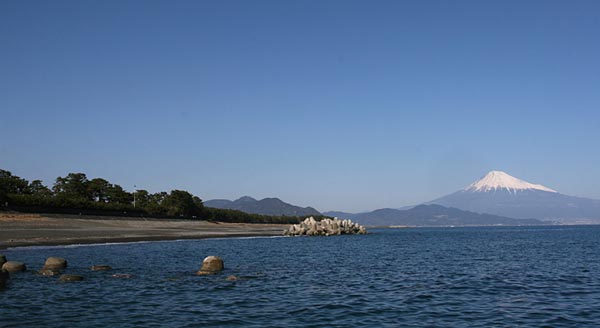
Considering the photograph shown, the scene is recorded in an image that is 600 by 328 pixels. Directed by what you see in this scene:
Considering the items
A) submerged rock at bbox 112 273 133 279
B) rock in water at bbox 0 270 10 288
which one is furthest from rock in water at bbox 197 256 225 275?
rock in water at bbox 0 270 10 288

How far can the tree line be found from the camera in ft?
341

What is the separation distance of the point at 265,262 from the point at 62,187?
138 m

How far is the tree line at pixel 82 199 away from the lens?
10400 cm

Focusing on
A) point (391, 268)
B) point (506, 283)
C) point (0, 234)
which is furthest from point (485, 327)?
point (0, 234)

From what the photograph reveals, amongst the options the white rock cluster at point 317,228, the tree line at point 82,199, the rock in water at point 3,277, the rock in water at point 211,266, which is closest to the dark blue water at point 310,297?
the rock in water at point 3,277

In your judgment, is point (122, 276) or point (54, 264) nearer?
point (122, 276)

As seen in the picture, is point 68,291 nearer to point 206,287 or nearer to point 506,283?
point 206,287

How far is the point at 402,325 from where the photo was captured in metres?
19.8

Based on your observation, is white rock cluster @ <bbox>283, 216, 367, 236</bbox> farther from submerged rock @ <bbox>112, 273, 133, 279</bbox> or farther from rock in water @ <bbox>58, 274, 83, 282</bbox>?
rock in water @ <bbox>58, 274, 83, 282</bbox>

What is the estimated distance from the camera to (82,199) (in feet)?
411

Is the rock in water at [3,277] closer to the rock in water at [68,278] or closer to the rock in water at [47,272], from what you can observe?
the rock in water at [47,272]

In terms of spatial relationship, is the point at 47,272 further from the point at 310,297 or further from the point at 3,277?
the point at 310,297

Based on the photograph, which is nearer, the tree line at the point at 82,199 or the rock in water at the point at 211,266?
the rock in water at the point at 211,266

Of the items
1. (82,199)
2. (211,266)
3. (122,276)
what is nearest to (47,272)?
(122,276)
